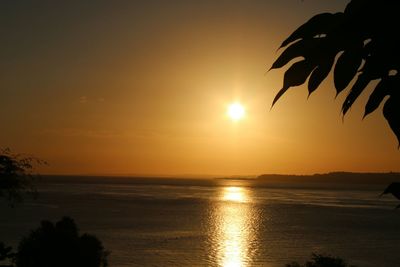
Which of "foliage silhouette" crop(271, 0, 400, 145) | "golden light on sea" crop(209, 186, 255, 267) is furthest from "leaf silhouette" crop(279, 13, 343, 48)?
"golden light on sea" crop(209, 186, 255, 267)

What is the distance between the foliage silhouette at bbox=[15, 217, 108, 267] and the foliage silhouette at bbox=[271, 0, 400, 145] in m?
22.3

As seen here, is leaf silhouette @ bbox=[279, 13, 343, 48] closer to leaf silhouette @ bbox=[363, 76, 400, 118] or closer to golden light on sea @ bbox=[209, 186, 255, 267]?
leaf silhouette @ bbox=[363, 76, 400, 118]

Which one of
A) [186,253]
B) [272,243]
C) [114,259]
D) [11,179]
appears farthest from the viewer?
[272,243]

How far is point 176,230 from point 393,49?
69.6 metres

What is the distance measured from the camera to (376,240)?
213 feet

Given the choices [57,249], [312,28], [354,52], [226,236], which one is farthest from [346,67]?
[226,236]

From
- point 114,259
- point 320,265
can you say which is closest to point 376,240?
point 114,259

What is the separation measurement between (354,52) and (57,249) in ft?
75.9

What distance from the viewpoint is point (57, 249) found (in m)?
22.9

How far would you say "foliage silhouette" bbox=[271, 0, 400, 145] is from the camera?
1.69m

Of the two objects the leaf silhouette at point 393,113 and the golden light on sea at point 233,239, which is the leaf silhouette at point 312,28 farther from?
the golden light on sea at point 233,239

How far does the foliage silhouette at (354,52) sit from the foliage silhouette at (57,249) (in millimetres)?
22327

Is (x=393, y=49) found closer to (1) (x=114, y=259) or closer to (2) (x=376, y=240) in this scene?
(1) (x=114, y=259)

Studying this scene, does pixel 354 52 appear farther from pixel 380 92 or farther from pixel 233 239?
pixel 233 239
